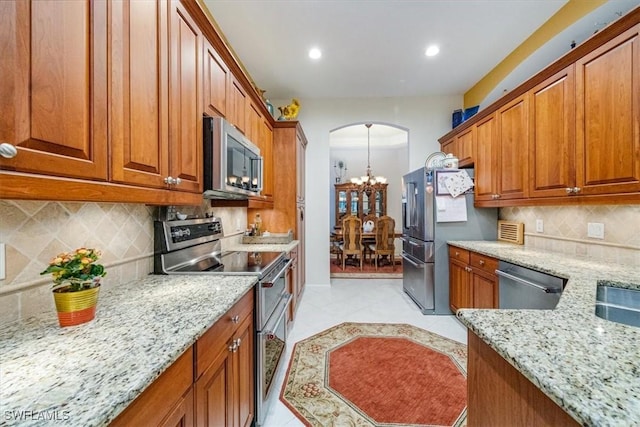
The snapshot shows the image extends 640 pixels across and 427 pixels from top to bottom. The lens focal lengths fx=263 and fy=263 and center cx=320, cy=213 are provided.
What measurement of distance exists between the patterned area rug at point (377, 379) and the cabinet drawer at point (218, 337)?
892 millimetres

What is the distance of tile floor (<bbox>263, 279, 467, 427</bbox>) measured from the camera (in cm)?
271

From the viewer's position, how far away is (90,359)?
647 millimetres

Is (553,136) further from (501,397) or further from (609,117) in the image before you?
(501,397)

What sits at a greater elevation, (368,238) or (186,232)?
(186,232)

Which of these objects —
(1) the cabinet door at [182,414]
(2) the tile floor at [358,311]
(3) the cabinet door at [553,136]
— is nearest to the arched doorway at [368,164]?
(2) the tile floor at [358,311]

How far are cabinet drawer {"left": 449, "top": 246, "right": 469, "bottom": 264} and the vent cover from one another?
0.56 m

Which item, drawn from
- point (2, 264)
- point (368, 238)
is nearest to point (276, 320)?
point (2, 264)

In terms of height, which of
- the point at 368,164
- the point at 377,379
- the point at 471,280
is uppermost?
the point at 368,164

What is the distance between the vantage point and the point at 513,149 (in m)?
2.51

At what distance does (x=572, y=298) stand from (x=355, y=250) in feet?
13.5

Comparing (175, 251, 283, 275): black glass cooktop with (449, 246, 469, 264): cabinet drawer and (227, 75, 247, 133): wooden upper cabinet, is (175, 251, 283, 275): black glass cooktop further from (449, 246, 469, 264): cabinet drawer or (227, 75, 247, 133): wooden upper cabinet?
(449, 246, 469, 264): cabinet drawer

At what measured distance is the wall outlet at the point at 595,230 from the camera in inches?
78.2

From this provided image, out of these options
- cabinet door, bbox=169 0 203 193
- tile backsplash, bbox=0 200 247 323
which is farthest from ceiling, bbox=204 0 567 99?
tile backsplash, bbox=0 200 247 323

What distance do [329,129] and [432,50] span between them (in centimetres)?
174
